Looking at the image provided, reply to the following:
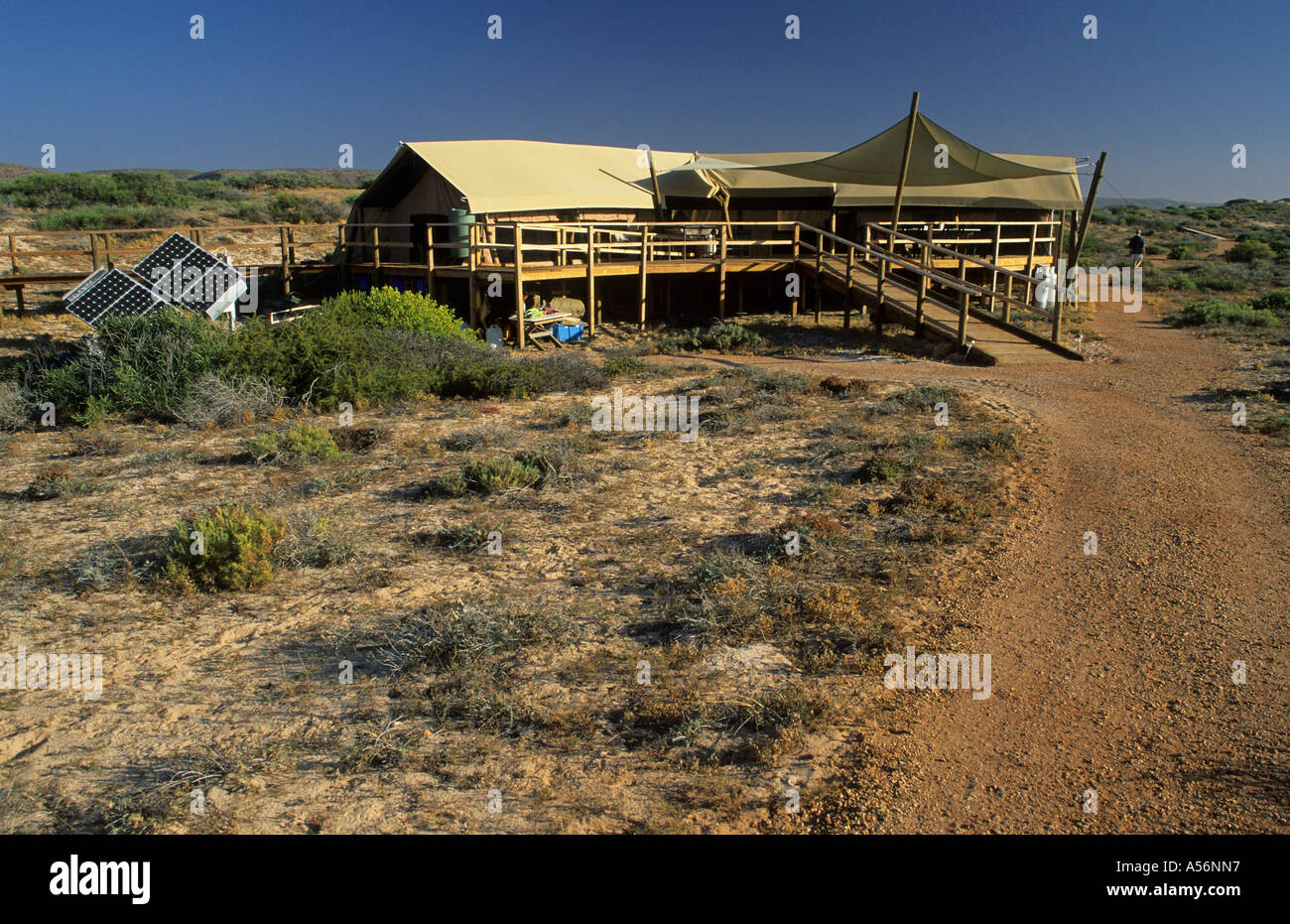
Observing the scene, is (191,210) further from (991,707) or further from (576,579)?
(991,707)

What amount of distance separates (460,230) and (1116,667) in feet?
48.4

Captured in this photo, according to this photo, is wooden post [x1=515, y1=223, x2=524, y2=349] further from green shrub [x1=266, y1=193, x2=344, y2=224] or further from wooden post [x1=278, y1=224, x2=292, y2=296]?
green shrub [x1=266, y1=193, x2=344, y2=224]

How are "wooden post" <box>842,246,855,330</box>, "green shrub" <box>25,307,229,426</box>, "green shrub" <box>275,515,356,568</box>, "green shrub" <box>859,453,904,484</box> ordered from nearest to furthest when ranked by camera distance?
1. "green shrub" <box>275,515,356,568</box>
2. "green shrub" <box>859,453,904,484</box>
3. "green shrub" <box>25,307,229,426</box>
4. "wooden post" <box>842,246,855,330</box>

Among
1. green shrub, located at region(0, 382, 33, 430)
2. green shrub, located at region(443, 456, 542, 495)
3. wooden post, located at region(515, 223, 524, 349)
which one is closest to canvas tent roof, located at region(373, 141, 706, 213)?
wooden post, located at region(515, 223, 524, 349)

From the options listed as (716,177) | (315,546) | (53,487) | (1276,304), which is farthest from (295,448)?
(1276,304)

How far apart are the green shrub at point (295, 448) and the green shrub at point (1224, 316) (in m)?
16.2

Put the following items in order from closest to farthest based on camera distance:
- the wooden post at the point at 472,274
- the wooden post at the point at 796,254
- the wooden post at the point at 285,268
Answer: the wooden post at the point at 472,274
the wooden post at the point at 796,254
the wooden post at the point at 285,268

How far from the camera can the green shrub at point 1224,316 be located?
17.1 metres

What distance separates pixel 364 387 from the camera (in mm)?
11695

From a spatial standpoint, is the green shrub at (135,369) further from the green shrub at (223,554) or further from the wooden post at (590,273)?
the wooden post at (590,273)

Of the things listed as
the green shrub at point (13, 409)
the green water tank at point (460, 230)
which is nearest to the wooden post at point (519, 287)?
the green water tank at point (460, 230)

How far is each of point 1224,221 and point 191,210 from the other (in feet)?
184

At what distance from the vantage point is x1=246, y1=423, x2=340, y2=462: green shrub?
934cm

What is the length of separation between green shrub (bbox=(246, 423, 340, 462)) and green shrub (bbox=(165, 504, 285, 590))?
2.53m
